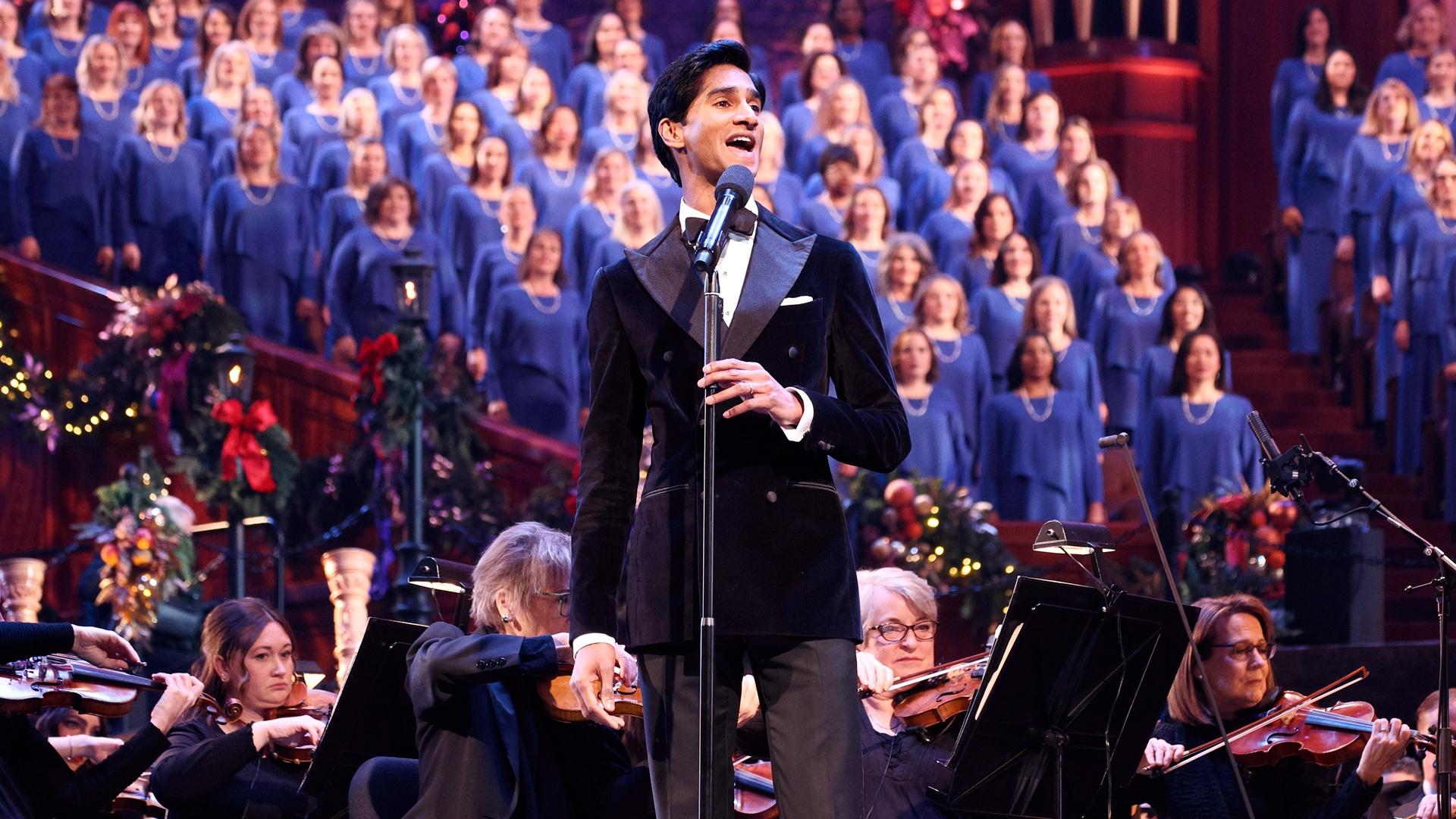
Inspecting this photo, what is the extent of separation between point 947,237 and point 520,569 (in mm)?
7395

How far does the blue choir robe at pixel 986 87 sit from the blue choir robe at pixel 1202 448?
350 cm

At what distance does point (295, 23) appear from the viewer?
1275cm

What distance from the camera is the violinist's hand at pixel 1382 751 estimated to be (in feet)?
15.2

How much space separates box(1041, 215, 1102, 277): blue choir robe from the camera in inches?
463

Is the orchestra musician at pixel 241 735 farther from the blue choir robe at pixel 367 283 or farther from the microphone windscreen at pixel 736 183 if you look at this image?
the blue choir robe at pixel 367 283

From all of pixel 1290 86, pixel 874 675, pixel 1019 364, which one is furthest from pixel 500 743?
pixel 1290 86

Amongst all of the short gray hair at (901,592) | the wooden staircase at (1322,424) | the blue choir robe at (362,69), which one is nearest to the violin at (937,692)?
the short gray hair at (901,592)

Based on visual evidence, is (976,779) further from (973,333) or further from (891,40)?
(891,40)

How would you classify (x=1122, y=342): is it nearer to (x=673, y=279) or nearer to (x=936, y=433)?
(x=936, y=433)

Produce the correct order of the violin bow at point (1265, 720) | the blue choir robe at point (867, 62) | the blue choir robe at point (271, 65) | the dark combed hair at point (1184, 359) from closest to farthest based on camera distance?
1. the violin bow at point (1265, 720)
2. the dark combed hair at point (1184, 359)
3. the blue choir robe at point (271, 65)
4. the blue choir robe at point (867, 62)

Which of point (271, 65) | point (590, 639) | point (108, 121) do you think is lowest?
point (590, 639)

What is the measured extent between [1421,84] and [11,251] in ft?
27.4

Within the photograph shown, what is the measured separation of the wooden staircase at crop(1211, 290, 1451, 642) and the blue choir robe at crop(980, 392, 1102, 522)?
1149mm

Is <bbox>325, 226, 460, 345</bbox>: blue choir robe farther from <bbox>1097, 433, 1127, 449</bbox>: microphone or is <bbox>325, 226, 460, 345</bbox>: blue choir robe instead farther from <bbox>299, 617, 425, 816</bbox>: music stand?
<bbox>1097, 433, 1127, 449</bbox>: microphone
